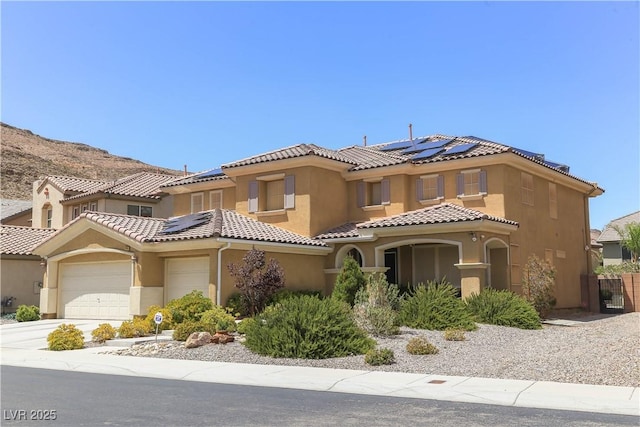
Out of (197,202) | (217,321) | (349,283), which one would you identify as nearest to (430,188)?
(349,283)

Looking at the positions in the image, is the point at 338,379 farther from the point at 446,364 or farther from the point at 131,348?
the point at 131,348

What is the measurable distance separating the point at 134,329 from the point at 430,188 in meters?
13.6

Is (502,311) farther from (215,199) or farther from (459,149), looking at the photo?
(215,199)

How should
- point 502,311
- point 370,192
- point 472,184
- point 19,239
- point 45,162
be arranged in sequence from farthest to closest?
point 45,162 < point 19,239 < point 370,192 < point 472,184 < point 502,311

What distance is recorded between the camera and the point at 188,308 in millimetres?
22375

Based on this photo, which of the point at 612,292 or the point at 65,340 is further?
the point at 612,292

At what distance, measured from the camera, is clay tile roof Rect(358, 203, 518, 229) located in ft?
78.1

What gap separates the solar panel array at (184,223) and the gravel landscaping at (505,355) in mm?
8033

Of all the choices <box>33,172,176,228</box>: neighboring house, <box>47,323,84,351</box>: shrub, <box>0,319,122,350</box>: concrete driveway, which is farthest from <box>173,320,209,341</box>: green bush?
<box>33,172,176,228</box>: neighboring house

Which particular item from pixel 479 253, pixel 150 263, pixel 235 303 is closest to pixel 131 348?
pixel 235 303

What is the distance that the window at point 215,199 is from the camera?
32719mm

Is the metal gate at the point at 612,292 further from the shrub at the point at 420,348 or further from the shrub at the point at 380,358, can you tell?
the shrub at the point at 380,358

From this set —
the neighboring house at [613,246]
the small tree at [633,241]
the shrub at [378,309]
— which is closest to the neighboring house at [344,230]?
the shrub at [378,309]

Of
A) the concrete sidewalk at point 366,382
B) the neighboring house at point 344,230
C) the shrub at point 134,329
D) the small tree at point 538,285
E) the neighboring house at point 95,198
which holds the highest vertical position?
the neighboring house at point 95,198
